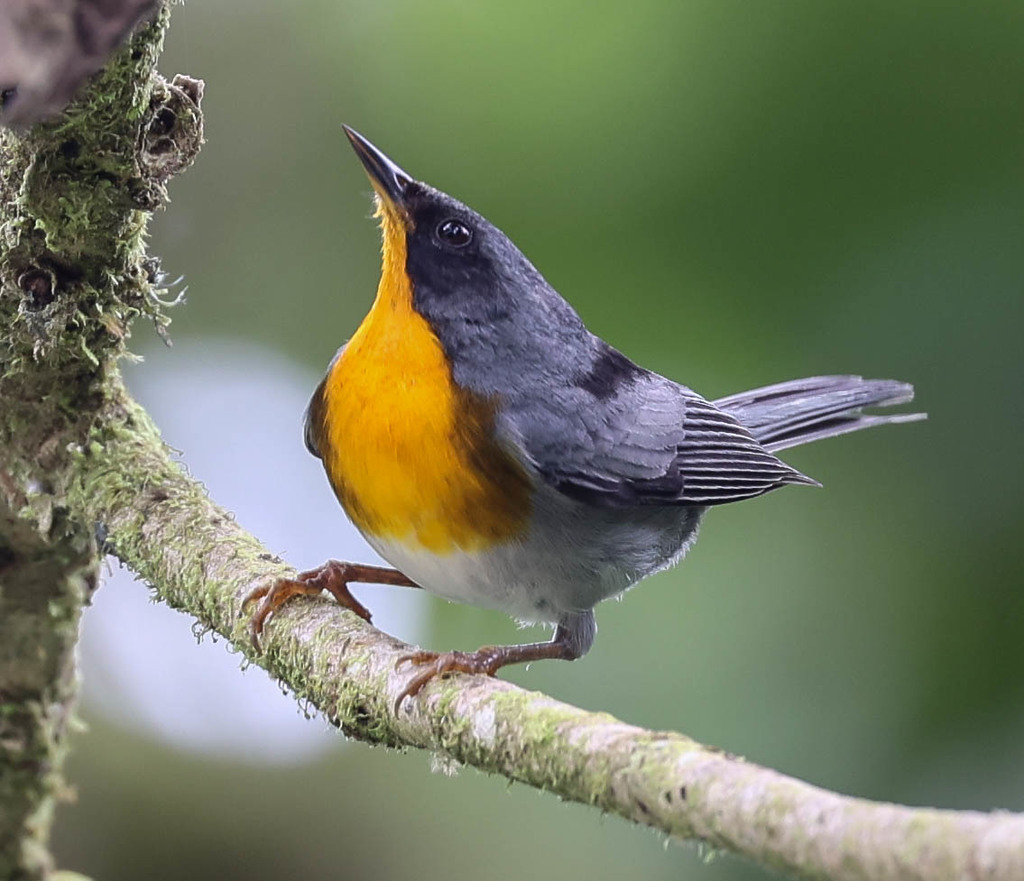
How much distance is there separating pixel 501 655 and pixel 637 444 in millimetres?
918

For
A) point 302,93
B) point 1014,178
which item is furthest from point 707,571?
point 302,93

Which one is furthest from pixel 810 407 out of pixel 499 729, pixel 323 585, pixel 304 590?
pixel 499 729

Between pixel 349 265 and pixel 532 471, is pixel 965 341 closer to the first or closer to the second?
pixel 532 471

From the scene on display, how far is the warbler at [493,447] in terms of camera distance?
3312 mm

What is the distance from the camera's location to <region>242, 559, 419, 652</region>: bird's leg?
2.97 metres

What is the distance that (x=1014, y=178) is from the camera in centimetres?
490

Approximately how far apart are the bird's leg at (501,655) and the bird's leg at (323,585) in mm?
351

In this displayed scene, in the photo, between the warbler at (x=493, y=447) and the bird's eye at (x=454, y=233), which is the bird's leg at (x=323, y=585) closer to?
the warbler at (x=493, y=447)

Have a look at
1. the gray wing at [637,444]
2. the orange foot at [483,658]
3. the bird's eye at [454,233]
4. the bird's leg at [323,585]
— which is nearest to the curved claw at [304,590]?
the bird's leg at [323,585]

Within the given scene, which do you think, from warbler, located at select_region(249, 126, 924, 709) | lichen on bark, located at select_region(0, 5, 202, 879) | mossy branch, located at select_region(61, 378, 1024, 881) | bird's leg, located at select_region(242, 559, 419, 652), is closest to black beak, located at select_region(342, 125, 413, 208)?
warbler, located at select_region(249, 126, 924, 709)

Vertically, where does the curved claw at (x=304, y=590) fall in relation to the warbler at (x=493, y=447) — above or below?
below

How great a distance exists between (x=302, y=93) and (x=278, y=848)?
391 cm

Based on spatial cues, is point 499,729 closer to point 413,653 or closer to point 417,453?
point 413,653

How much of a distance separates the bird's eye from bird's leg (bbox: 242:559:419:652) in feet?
3.55
